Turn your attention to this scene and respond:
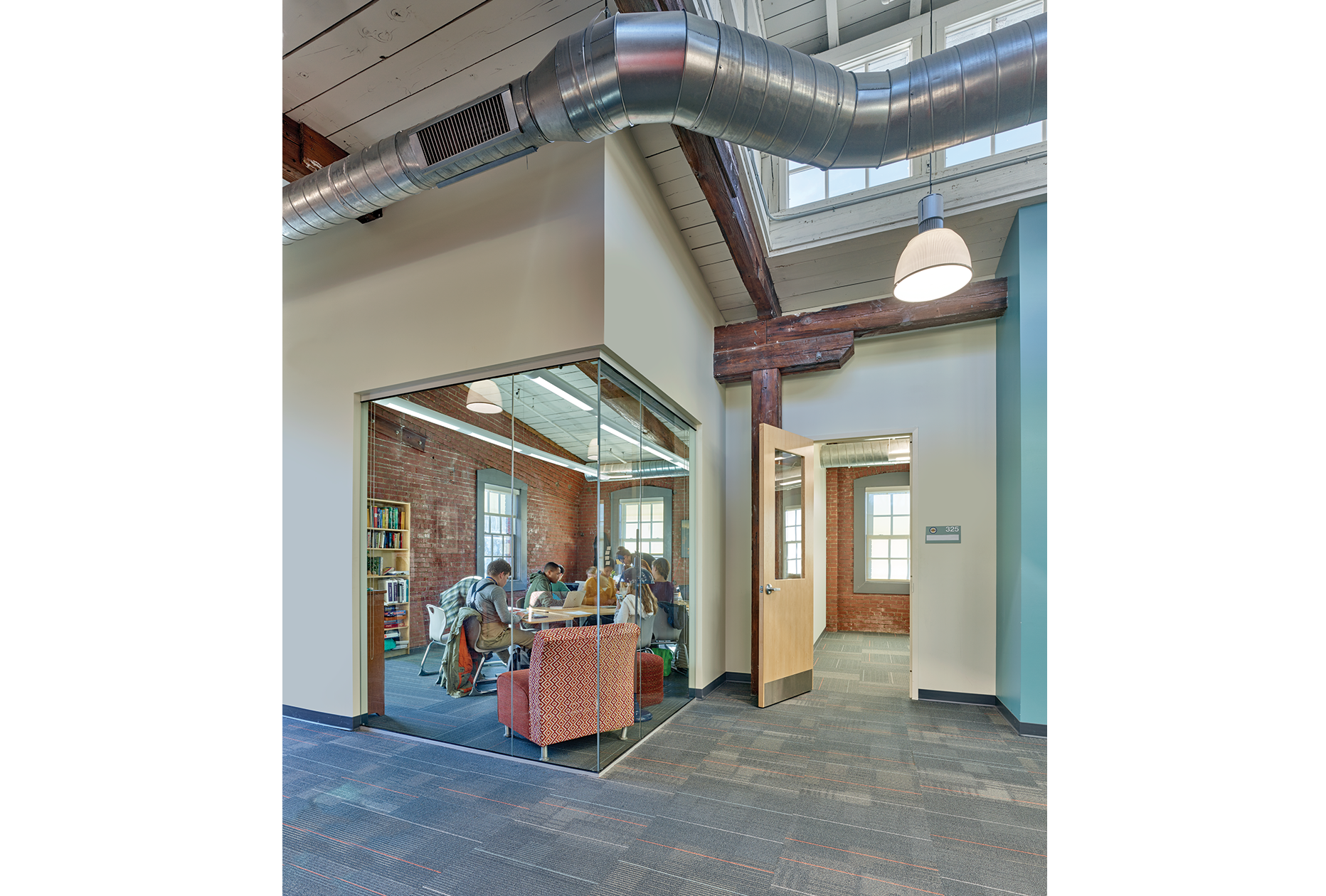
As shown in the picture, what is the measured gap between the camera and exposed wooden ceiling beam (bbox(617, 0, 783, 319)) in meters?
2.61

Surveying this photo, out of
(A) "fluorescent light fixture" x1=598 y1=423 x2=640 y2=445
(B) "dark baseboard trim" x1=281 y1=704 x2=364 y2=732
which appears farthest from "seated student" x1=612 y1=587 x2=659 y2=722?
(B) "dark baseboard trim" x1=281 y1=704 x2=364 y2=732

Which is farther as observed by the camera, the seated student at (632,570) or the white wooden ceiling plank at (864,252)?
the white wooden ceiling plank at (864,252)

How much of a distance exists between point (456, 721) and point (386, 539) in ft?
4.24

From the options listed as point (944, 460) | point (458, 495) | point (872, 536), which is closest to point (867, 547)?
point (872, 536)

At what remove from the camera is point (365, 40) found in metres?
2.99

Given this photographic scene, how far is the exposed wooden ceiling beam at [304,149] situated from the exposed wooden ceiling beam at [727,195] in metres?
2.25

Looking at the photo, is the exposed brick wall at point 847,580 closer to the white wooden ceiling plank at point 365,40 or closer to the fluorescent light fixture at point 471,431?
the fluorescent light fixture at point 471,431

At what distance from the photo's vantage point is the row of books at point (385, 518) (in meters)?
3.91

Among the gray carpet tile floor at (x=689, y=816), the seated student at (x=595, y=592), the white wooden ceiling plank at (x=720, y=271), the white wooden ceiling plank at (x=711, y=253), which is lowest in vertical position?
the gray carpet tile floor at (x=689, y=816)

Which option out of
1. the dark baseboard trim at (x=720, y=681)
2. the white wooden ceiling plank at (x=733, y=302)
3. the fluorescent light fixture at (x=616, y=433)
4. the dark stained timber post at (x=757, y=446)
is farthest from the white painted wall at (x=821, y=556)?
the fluorescent light fixture at (x=616, y=433)

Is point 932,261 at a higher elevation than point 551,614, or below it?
higher

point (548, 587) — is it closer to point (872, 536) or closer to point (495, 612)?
point (495, 612)

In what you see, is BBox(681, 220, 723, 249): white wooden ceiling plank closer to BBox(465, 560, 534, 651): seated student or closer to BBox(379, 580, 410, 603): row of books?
BBox(465, 560, 534, 651): seated student

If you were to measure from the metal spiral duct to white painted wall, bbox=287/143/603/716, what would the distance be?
2.39 feet
